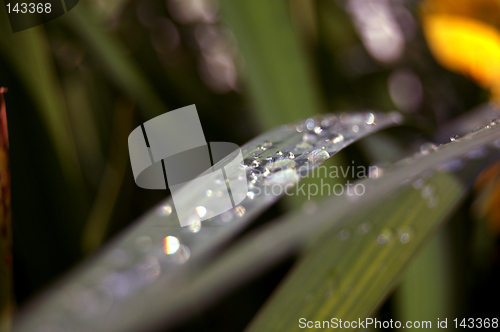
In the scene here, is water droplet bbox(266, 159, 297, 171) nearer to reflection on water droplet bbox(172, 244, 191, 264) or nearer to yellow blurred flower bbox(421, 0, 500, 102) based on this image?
reflection on water droplet bbox(172, 244, 191, 264)

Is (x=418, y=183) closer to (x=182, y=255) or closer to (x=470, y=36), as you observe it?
(x=182, y=255)

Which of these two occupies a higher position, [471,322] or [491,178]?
[491,178]

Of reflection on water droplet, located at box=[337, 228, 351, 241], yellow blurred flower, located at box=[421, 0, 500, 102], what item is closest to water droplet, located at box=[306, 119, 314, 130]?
reflection on water droplet, located at box=[337, 228, 351, 241]

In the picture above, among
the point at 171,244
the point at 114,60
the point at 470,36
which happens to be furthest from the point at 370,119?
the point at 470,36

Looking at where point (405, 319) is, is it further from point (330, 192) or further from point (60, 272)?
point (60, 272)

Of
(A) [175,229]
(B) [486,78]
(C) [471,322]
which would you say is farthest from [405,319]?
(B) [486,78]
